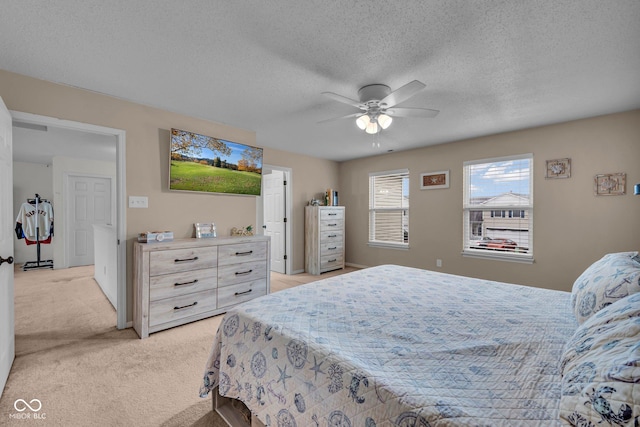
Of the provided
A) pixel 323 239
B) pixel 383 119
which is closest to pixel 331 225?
pixel 323 239

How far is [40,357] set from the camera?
2.25 m

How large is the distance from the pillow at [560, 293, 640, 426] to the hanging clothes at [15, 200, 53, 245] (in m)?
8.22

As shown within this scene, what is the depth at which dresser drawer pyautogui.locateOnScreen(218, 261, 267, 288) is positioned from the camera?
3.18 metres

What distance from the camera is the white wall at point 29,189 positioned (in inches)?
237

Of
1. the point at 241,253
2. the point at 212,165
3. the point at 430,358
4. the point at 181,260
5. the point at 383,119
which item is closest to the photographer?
the point at 430,358

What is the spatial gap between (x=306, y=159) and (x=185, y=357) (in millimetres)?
4120

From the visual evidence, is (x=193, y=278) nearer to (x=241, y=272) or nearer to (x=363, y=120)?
(x=241, y=272)

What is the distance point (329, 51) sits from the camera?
198 cm

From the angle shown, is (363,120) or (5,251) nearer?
(5,251)

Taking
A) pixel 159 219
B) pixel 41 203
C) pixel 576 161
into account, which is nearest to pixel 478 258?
pixel 576 161

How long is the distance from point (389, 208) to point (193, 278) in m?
3.86

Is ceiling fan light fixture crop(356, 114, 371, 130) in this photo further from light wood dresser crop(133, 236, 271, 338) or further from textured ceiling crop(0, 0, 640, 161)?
light wood dresser crop(133, 236, 271, 338)

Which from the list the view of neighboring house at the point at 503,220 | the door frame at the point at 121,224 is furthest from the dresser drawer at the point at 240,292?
the view of neighboring house at the point at 503,220

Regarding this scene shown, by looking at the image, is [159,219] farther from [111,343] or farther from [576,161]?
[576,161]
